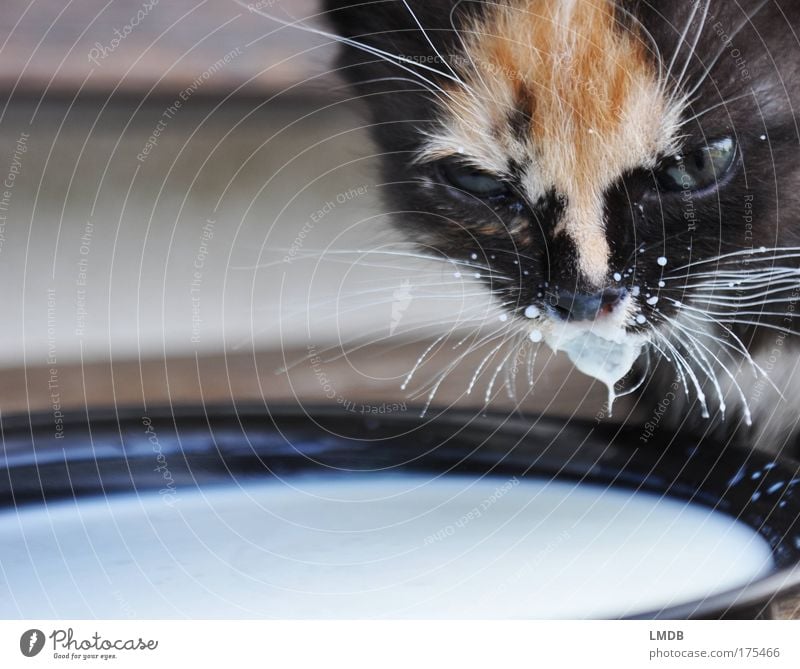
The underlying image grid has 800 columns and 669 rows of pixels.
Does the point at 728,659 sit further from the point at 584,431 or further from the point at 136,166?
the point at 136,166

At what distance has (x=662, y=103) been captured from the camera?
56 cm

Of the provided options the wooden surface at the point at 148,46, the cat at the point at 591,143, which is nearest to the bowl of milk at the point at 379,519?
the cat at the point at 591,143

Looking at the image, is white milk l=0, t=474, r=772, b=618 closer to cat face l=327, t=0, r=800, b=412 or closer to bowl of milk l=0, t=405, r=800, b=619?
bowl of milk l=0, t=405, r=800, b=619

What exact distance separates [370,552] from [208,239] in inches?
11.1

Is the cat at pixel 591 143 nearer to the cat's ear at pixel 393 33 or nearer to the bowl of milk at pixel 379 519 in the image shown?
the cat's ear at pixel 393 33

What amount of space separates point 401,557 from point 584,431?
0.19m

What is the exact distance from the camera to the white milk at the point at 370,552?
60cm

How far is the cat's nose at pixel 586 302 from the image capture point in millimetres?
580

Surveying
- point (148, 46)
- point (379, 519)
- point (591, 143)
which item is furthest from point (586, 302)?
point (148, 46)

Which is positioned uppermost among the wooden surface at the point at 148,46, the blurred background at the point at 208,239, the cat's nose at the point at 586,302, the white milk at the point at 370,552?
the wooden surface at the point at 148,46

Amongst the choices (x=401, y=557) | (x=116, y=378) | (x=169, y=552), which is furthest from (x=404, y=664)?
(x=116, y=378)

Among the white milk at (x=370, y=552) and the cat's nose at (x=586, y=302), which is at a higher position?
the cat's nose at (x=586, y=302)

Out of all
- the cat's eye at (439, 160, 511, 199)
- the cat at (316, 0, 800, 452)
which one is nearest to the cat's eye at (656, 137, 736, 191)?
the cat at (316, 0, 800, 452)

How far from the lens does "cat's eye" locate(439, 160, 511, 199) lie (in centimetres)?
59
